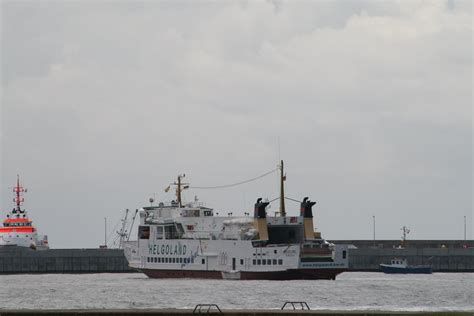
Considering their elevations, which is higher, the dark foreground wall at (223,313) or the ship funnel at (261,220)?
the ship funnel at (261,220)

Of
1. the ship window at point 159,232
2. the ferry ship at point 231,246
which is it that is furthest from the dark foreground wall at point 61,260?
the ship window at point 159,232

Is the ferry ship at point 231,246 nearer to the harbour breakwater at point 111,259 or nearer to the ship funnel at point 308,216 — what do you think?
the ship funnel at point 308,216

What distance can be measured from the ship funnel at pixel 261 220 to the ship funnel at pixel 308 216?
3.35 meters

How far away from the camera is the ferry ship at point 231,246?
96312 mm

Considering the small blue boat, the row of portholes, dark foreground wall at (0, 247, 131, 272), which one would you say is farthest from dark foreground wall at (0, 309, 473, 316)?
dark foreground wall at (0, 247, 131, 272)

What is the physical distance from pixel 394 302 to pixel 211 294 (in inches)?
513

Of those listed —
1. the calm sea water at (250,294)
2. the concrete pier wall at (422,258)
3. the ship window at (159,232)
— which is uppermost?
the ship window at (159,232)

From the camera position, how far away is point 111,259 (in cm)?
13112

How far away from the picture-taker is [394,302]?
67.0 metres

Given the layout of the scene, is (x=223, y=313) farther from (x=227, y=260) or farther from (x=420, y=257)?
(x=420, y=257)

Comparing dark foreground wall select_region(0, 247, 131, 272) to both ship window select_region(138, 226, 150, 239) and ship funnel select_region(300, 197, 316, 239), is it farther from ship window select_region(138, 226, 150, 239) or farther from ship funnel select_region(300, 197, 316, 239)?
ship funnel select_region(300, 197, 316, 239)

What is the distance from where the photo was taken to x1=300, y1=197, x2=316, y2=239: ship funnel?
100062 mm

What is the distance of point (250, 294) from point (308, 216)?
26.2 m

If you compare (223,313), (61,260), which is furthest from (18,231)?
(223,313)
